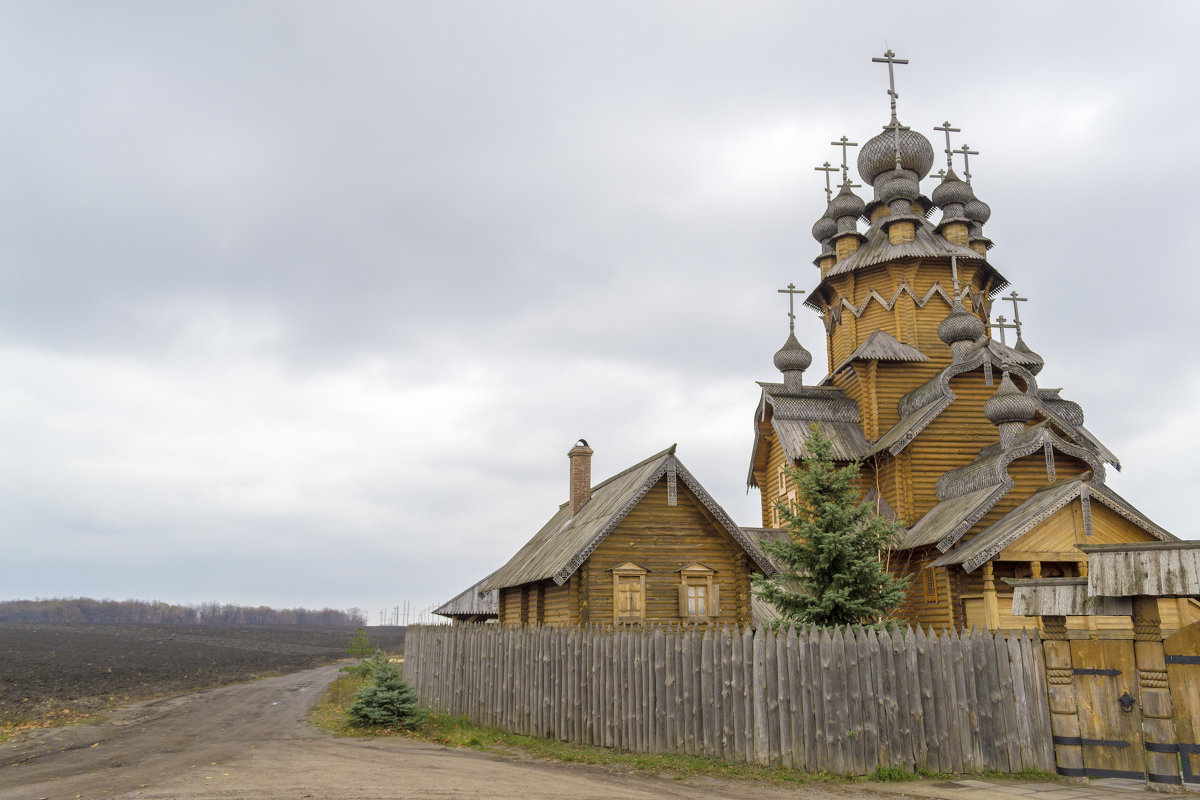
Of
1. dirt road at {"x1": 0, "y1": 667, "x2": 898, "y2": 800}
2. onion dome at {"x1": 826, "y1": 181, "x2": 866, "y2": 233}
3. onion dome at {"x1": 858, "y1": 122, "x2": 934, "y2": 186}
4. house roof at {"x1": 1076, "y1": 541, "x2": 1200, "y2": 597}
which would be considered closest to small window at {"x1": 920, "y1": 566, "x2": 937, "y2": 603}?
house roof at {"x1": 1076, "y1": 541, "x2": 1200, "y2": 597}

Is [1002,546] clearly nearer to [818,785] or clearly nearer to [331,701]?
[818,785]

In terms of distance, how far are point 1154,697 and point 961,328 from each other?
19.2 metres

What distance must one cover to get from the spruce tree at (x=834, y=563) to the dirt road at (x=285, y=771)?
5.48 m

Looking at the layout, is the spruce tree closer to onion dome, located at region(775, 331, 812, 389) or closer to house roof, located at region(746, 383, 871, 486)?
house roof, located at region(746, 383, 871, 486)

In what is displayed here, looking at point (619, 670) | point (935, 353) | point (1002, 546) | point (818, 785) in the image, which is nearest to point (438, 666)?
point (619, 670)

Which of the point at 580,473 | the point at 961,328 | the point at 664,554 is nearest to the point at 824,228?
the point at 961,328

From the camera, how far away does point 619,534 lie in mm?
21281

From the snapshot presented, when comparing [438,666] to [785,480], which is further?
[785,480]

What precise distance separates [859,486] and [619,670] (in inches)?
632

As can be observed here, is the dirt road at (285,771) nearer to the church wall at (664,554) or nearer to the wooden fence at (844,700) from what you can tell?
the wooden fence at (844,700)

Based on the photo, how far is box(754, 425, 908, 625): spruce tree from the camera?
54.5ft

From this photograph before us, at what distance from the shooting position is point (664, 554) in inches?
852

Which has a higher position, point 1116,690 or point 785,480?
point 785,480

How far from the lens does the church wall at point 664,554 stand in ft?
69.1
